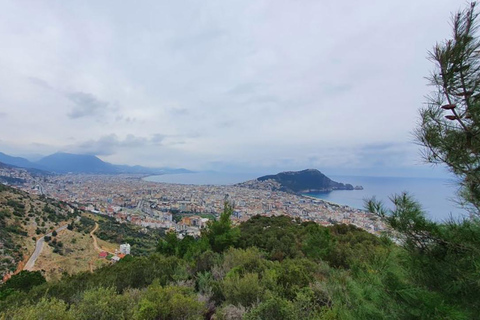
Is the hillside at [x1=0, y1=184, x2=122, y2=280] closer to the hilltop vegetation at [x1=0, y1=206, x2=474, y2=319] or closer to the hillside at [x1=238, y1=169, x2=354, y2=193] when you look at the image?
the hilltop vegetation at [x1=0, y1=206, x2=474, y2=319]

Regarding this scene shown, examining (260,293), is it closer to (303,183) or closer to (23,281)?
(23,281)

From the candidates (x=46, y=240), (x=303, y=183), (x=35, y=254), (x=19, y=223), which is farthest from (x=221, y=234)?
(x=303, y=183)

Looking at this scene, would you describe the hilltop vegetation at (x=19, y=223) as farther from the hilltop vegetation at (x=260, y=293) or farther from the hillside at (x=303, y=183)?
the hillside at (x=303, y=183)

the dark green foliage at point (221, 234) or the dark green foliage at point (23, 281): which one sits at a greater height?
the dark green foliage at point (221, 234)

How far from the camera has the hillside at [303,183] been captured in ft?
220

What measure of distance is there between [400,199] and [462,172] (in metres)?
0.52

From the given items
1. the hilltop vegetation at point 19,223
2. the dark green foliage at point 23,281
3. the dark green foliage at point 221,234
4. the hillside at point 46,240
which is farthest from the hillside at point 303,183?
the dark green foliage at point 23,281

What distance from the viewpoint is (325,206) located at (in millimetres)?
42875

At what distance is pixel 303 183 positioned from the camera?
72.8 meters

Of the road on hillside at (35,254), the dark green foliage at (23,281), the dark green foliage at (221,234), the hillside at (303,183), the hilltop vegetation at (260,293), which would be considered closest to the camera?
the hilltop vegetation at (260,293)

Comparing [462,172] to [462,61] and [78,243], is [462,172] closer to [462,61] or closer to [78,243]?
[462,61]

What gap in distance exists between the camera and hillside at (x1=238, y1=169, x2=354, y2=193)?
67.2 m

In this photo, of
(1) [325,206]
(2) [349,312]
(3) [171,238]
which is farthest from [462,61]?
(1) [325,206]

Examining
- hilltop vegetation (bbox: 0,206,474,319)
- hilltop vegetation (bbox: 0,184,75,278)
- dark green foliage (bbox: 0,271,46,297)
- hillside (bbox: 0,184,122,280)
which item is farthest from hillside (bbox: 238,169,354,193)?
dark green foliage (bbox: 0,271,46,297)
